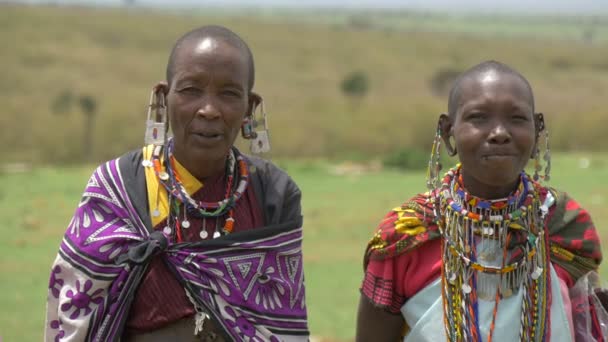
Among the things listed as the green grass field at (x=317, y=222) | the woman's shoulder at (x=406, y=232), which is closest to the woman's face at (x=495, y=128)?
the woman's shoulder at (x=406, y=232)

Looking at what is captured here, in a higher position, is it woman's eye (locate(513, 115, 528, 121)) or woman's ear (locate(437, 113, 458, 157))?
woman's eye (locate(513, 115, 528, 121))

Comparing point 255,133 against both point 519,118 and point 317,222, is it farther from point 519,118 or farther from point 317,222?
point 317,222

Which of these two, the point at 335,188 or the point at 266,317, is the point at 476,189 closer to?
the point at 266,317

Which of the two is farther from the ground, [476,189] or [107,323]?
[476,189]

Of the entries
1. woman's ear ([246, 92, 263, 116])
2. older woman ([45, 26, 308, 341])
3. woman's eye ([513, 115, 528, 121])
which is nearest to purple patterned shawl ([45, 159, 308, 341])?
older woman ([45, 26, 308, 341])

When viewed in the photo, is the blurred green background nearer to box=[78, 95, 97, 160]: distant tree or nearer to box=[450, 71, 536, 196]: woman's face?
box=[78, 95, 97, 160]: distant tree

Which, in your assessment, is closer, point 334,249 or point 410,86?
point 334,249

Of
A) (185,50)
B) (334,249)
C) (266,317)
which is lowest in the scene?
(334,249)

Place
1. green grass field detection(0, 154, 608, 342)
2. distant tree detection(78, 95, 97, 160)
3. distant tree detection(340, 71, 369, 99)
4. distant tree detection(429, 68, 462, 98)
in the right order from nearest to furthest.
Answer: green grass field detection(0, 154, 608, 342) < distant tree detection(78, 95, 97, 160) < distant tree detection(340, 71, 369, 99) < distant tree detection(429, 68, 462, 98)

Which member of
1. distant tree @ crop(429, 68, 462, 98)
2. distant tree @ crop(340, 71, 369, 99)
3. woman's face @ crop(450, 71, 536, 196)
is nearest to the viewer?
woman's face @ crop(450, 71, 536, 196)

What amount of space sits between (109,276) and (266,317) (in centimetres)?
61

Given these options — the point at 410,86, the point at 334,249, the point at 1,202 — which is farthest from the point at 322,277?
the point at 410,86

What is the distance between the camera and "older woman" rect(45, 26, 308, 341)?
363 cm

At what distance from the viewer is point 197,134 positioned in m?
3.64
